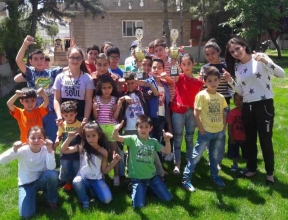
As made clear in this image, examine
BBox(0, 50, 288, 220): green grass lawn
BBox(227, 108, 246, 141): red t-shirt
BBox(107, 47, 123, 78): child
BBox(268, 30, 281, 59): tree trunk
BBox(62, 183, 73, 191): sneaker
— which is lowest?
BBox(0, 50, 288, 220): green grass lawn

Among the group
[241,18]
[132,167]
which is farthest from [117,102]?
[241,18]

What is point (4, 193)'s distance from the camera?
448 centimetres

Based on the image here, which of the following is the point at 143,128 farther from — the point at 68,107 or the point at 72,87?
the point at 72,87

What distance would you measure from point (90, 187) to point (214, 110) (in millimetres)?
1774

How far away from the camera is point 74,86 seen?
425cm

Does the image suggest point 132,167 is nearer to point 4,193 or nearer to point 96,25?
Answer: point 4,193

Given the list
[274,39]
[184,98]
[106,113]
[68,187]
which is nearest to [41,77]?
[106,113]

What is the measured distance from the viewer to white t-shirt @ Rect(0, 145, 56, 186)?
12.8 ft

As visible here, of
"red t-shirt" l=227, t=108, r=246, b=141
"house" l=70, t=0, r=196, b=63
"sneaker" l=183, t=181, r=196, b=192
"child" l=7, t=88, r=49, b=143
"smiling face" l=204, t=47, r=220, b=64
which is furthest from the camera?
"house" l=70, t=0, r=196, b=63

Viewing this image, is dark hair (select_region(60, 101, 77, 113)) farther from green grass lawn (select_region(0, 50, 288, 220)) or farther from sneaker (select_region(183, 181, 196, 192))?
sneaker (select_region(183, 181, 196, 192))

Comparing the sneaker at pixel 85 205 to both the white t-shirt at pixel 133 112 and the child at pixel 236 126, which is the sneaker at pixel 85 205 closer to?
the white t-shirt at pixel 133 112

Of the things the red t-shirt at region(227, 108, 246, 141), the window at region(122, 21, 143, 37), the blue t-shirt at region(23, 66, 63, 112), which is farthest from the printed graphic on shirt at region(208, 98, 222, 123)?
the window at region(122, 21, 143, 37)

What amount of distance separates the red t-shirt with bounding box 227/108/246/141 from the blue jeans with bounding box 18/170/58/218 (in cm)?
257

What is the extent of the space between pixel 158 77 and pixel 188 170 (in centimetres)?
127
